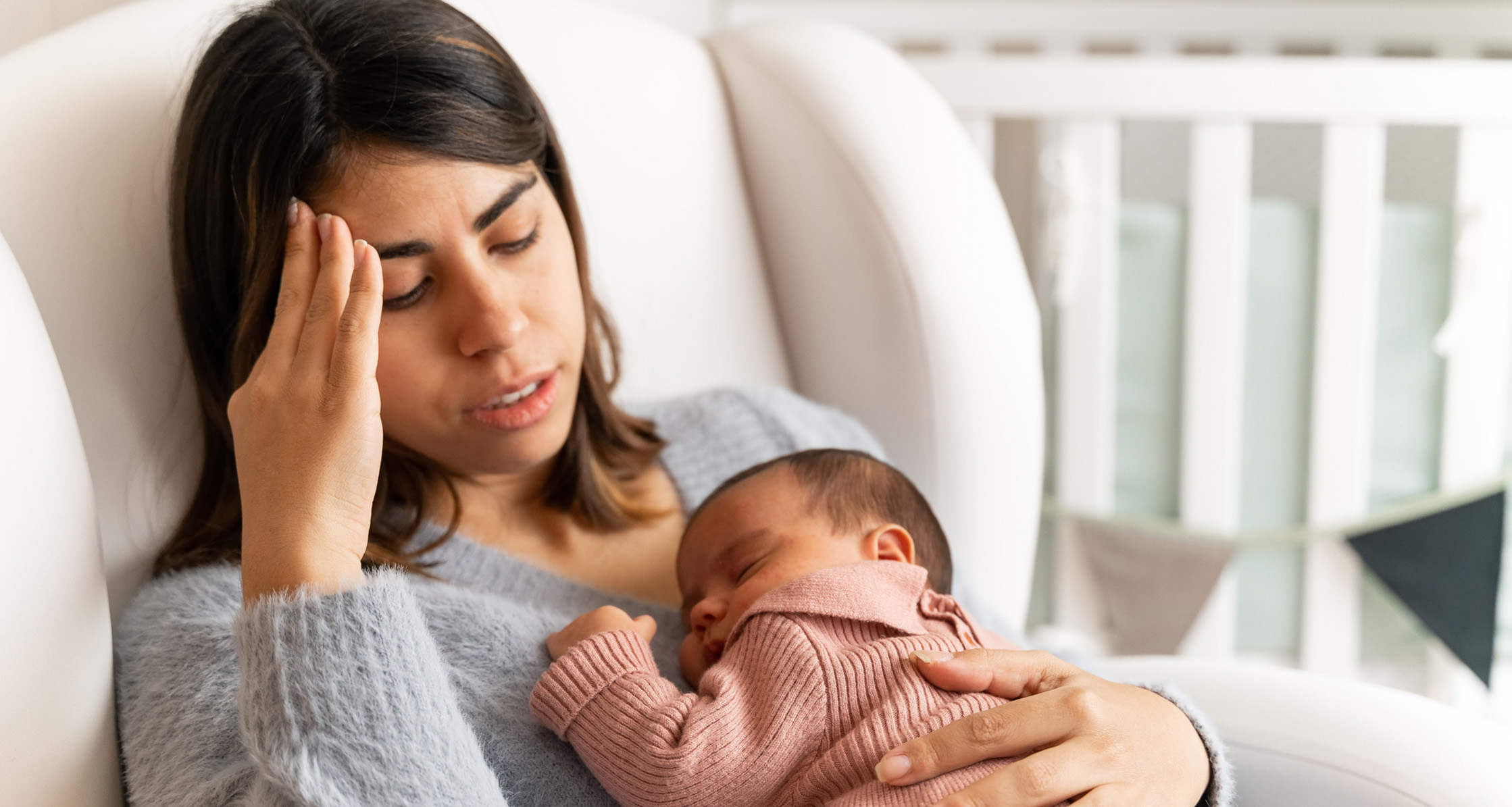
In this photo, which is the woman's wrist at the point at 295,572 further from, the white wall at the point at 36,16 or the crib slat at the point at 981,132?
the crib slat at the point at 981,132

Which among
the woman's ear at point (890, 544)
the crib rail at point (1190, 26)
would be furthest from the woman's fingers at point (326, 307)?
the crib rail at point (1190, 26)

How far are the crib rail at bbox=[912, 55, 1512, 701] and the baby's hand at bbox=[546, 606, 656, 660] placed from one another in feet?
3.19

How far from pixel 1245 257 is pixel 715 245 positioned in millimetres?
809

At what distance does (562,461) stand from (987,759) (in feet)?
1.54

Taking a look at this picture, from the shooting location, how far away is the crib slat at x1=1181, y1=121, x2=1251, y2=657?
4.80 feet

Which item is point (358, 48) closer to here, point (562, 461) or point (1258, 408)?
point (562, 461)

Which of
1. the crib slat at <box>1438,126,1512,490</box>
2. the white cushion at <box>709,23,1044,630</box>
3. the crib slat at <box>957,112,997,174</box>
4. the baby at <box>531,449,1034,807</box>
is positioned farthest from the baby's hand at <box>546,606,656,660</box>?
the crib slat at <box>1438,126,1512,490</box>

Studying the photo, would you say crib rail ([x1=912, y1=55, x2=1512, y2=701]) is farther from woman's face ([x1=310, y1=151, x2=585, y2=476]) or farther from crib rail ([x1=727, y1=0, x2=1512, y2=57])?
woman's face ([x1=310, y1=151, x2=585, y2=476])

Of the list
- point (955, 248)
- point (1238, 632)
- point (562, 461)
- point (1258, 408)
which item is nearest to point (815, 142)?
point (955, 248)

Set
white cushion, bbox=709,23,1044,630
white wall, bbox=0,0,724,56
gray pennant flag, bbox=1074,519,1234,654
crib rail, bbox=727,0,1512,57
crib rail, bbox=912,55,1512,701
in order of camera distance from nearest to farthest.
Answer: white wall, bbox=0,0,724,56, white cushion, bbox=709,23,1044,630, crib rail, bbox=912,55,1512,701, gray pennant flag, bbox=1074,519,1234,654, crib rail, bbox=727,0,1512,57

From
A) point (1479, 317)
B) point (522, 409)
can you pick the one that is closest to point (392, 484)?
point (522, 409)

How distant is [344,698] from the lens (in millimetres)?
581

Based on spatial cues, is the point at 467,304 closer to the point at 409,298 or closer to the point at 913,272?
the point at 409,298

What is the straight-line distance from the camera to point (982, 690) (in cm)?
67
